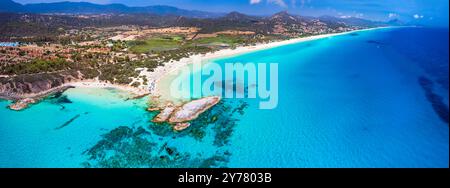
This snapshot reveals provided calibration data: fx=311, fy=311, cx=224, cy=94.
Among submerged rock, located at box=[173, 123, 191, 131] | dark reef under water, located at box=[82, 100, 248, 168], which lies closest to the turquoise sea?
dark reef under water, located at box=[82, 100, 248, 168]

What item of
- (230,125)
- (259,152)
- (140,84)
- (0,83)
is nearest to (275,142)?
(259,152)

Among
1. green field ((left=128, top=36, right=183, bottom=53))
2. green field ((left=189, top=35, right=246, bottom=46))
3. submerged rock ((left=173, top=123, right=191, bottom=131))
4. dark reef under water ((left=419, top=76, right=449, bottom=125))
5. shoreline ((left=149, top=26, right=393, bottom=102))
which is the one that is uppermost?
green field ((left=189, top=35, right=246, bottom=46))

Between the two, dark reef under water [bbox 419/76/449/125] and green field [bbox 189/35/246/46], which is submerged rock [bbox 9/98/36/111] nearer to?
dark reef under water [bbox 419/76/449/125]

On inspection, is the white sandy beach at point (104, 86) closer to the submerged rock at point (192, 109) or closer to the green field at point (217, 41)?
the submerged rock at point (192, 109)

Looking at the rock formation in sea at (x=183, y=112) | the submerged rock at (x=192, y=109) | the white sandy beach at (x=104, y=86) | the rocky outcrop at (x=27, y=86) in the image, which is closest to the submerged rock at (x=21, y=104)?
the rocky outcrop at (x=27, y=86)

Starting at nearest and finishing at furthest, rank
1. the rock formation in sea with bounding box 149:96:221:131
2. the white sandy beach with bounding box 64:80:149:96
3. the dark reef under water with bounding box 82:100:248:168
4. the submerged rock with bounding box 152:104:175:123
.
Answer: the dark reef under water with bounding box 82:100:248:168, the rock formation in sea with bounding box 149:96:221:131, the submerged rock with bounding box 152:104:175:123, the white sandy beach with bounding box 64:80:149:96

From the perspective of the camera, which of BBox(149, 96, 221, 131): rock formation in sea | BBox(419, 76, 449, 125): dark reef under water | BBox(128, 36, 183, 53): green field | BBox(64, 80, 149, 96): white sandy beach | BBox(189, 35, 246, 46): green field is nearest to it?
BBox(419, 76, 449, 125): dark reef under water

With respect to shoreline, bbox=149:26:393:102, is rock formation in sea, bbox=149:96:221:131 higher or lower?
lower

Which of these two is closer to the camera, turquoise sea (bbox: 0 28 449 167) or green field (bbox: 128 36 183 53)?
turquoise sea (bbox: 0 28 449 167)
